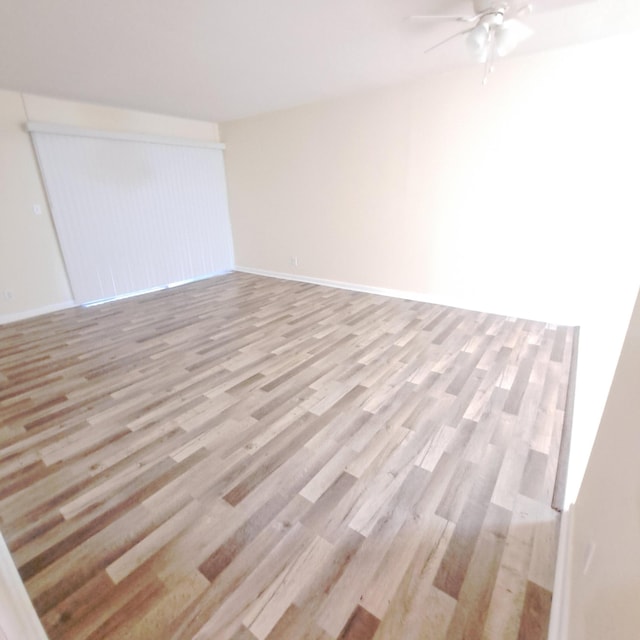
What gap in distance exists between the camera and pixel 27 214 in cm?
402

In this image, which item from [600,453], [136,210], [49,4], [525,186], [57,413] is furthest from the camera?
[136,210]

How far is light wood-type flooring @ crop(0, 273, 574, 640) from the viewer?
1168 mm

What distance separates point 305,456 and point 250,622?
78cm

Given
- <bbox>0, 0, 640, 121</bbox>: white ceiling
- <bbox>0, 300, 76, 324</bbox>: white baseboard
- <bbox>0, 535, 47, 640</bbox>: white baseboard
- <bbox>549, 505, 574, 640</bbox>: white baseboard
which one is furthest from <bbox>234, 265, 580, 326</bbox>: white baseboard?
<bbox>0, 535, 47, 640</bbox>: white baseboard

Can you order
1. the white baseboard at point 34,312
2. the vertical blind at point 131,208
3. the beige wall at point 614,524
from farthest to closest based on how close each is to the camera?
the vertical blind at point 131,208
the white baseboard at point 34,312
the beige wall at point 614,524

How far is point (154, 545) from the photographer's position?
1.39m

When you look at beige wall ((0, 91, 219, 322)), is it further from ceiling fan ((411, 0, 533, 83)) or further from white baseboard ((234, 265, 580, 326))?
ceiling fan ((411, 0, 533, 83))

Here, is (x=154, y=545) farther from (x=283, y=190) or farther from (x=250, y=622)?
(x=283, y=190)

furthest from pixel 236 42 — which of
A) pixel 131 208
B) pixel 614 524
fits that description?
pixel 614 524

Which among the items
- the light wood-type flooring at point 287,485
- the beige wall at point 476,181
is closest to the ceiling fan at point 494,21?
the beige wall at point 476,181

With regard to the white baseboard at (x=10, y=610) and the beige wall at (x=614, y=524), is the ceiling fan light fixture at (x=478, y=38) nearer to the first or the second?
the beige wall at (x=614, y=524)

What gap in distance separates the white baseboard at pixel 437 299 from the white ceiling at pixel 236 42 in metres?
2.46

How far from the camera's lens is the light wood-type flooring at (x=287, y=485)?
3.83 ft

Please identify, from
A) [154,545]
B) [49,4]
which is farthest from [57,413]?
[49,4]
